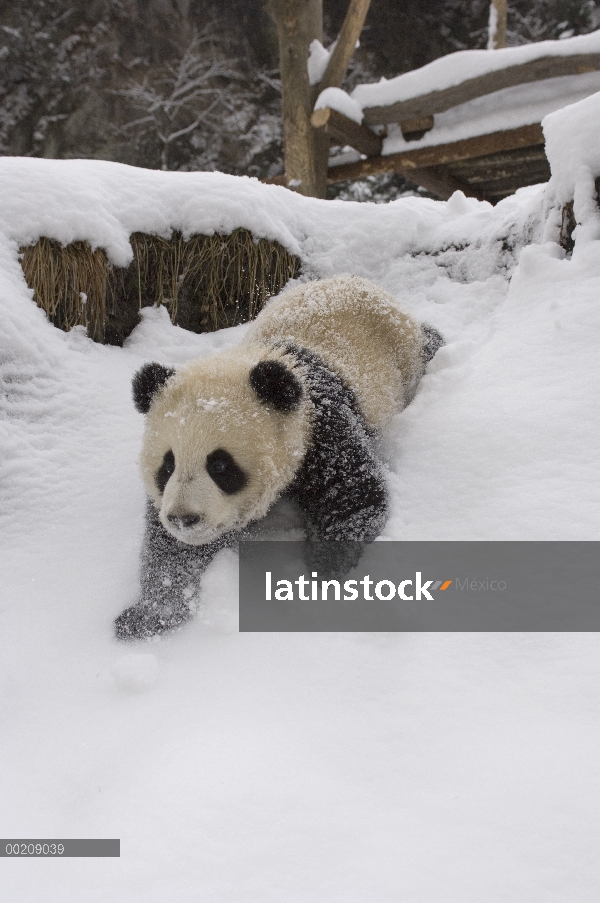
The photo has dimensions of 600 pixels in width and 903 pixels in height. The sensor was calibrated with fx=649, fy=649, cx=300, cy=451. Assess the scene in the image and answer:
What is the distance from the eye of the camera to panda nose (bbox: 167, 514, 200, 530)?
1747 millimetres

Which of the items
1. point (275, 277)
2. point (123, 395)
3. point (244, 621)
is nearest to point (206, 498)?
point (244, 621)

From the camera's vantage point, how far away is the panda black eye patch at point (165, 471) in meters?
1.95

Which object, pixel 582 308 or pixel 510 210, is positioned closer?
pixel 582 308

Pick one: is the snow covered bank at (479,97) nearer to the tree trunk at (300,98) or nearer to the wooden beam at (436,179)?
the tree trunk at (300,98)

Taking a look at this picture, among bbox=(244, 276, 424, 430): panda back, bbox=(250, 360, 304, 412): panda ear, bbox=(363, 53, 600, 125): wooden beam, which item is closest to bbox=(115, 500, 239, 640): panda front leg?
bbox=(250, 360, 304, 412): panda ear

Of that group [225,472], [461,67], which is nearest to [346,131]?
[461,67]

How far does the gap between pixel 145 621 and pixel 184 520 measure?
0.38m

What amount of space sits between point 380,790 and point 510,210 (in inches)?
143

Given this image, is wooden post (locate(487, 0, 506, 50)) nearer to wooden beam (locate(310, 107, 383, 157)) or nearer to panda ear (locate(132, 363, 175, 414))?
wooden beam (locate(310, 107, 383, 157))

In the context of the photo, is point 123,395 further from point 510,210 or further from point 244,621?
point 510,210

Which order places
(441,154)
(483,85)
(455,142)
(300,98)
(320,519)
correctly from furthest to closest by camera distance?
(300,98), (441,154), (455,142), (483,85), (320,519)

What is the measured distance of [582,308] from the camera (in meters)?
2.65

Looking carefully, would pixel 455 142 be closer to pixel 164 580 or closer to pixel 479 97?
pixel 479 97

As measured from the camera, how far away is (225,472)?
6.31ft
